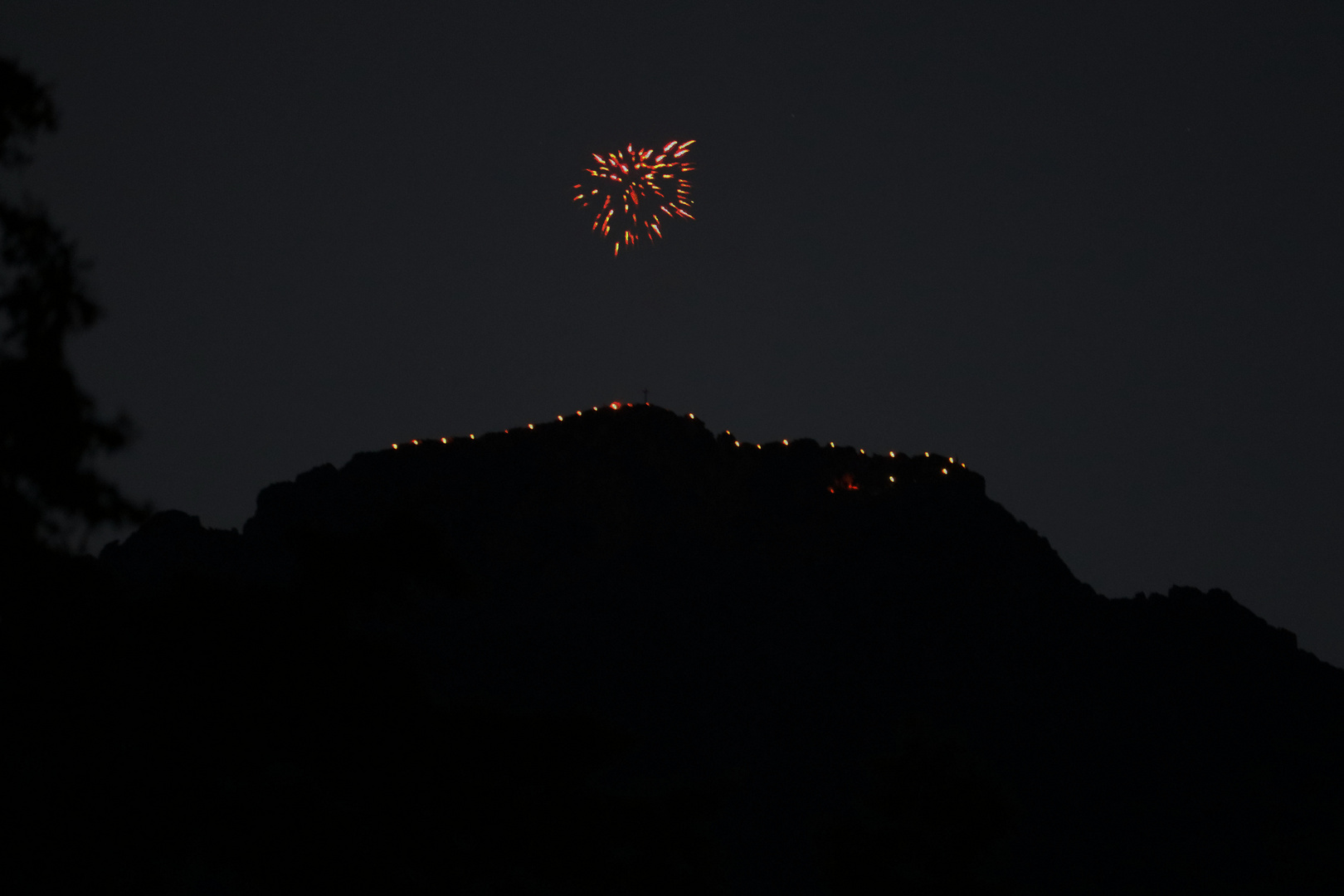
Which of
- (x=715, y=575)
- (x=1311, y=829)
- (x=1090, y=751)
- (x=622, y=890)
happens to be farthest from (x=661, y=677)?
(x=622, y=890)

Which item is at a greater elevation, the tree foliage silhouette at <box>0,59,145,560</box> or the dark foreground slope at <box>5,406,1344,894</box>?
the dark foreground slope at <box>5,406,1344,894</box>

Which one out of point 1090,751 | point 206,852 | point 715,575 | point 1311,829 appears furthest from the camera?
point 715,575

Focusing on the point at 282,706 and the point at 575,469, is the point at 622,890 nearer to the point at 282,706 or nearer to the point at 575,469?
the point at 282,706

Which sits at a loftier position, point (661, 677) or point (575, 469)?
point (575, 469)

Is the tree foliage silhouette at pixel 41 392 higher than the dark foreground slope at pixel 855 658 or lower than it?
lower

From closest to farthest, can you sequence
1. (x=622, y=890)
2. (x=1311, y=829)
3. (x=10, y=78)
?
(x=10, y=78), (x=622, y=890), (x=1311, y=829)

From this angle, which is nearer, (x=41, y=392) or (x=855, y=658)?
(x=41, y=392)

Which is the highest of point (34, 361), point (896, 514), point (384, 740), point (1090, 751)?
point (896, 514)

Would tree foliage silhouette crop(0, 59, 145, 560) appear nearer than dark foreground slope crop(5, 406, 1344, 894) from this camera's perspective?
Yes

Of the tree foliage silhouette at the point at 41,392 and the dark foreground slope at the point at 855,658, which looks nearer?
the tree foliage silhouette at the point at 41,392

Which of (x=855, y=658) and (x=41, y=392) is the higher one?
(x=855, y=658)

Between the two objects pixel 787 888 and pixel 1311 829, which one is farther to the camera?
pixel 1311 829
